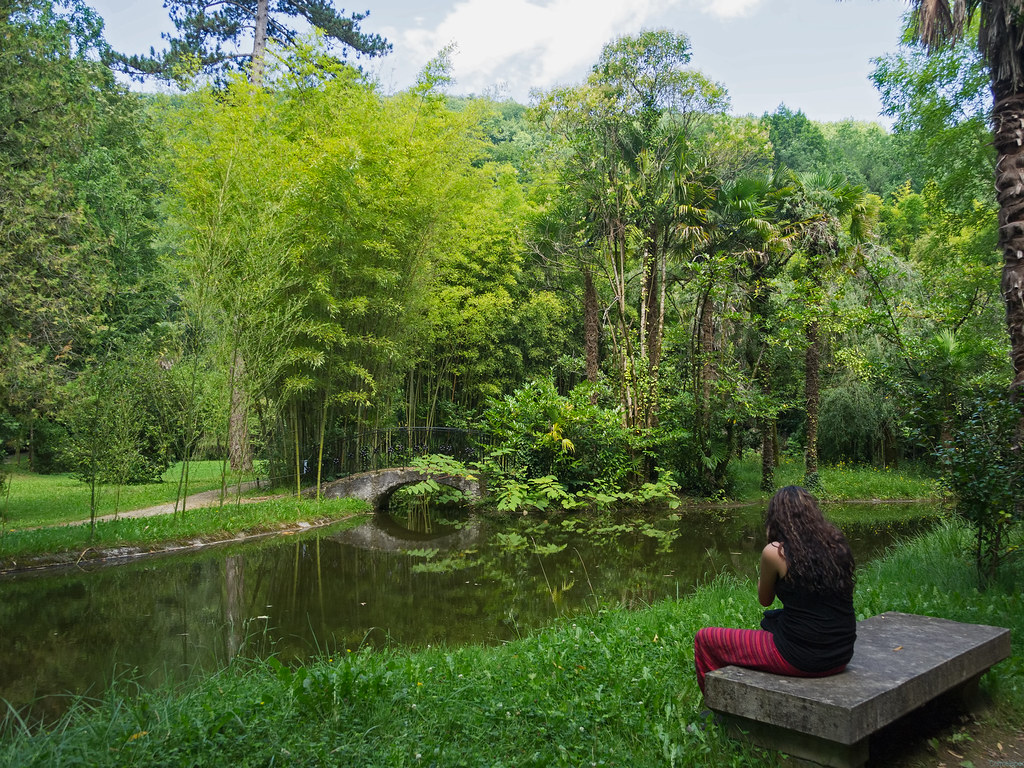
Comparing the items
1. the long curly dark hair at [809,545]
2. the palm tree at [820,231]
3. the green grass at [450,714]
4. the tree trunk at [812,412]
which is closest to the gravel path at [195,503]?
the green grass at [450,714]

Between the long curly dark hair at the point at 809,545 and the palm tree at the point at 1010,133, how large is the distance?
3.94 m

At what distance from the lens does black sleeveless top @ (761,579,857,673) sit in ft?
9.59

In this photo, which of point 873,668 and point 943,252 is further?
point 943,252

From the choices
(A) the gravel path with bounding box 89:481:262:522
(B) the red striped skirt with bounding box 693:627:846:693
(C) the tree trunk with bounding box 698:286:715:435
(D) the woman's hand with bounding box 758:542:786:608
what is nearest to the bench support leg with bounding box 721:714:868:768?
(B) the red striped skirt with bounding box 693:627:846:693

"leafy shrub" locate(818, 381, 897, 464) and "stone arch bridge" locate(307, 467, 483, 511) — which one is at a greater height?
"leafy shrub" locate(818, 381, 897, 464)

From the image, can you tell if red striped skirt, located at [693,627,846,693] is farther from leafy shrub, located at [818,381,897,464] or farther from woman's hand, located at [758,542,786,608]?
leafy shrub, located at [818,381,897,464]

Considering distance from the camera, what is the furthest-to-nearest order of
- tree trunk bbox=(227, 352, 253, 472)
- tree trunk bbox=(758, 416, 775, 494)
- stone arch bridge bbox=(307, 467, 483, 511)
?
tree trunk bbox=(758, 416, 775, 494) < stone arch bridge bbox=(307, 467, 483, 511) < tree trunk bbox=(227, 352, 253, 472)

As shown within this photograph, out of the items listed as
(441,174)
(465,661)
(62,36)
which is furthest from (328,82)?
(465,661)

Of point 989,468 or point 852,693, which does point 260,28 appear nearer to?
point 989,468

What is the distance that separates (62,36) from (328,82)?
4.61 metres

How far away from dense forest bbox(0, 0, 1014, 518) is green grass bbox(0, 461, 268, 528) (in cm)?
79

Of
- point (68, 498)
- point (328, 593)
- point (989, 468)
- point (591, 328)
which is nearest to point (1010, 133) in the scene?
point (989, 468)

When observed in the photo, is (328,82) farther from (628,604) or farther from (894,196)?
(894,196)

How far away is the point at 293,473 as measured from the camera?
14227mm
